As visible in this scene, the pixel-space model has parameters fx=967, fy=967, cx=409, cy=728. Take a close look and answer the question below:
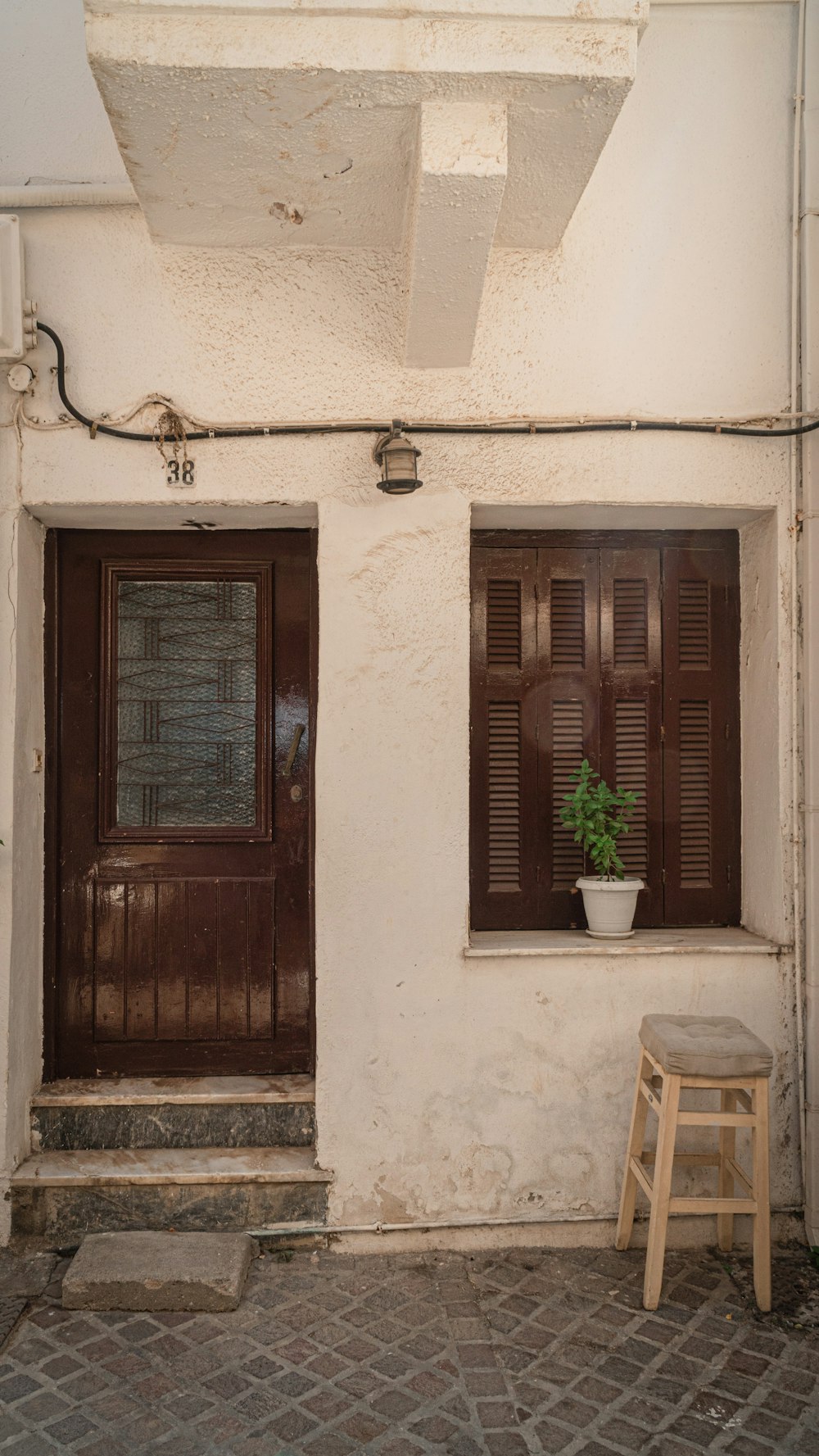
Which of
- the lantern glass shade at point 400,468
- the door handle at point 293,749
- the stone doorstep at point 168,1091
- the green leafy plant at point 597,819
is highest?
the lantern glass shade at point 400,468

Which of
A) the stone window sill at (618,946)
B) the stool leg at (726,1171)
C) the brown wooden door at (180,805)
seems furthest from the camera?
the brown wooden door at (180,805)

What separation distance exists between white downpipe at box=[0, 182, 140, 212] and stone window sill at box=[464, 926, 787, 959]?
319 centimetres

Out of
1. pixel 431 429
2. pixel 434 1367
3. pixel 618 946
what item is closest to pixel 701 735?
pixel 618 946

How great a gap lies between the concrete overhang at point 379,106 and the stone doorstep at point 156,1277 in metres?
3.50

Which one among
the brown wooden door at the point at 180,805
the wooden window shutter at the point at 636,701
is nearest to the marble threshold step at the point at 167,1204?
the brown wooden door at the point at 180,805

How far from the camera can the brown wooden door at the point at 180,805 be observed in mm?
4141

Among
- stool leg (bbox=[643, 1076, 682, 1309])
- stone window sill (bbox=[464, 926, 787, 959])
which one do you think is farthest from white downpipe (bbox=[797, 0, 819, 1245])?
stool leg (bbox=[643, 1076, 682, 1309])

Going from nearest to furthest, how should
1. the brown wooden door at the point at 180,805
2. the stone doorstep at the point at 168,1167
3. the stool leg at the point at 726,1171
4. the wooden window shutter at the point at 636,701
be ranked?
the stool leg at the point at 726,1171 → the stone doorstep at the point at 168,1167 → the brown wooden door at the point at 180,805 → the wooden window shutter at the point at 636,701

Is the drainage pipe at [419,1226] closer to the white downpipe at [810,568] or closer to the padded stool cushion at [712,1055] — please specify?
the padded stool cushion at [712,1055]

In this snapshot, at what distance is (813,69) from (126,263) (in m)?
2.82

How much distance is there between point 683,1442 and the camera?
8.80ft

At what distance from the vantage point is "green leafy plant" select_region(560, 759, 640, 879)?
3.95 meters

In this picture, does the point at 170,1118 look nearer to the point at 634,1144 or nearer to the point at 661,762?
the point at 634,1144

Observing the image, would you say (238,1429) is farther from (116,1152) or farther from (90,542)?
(90,542)
